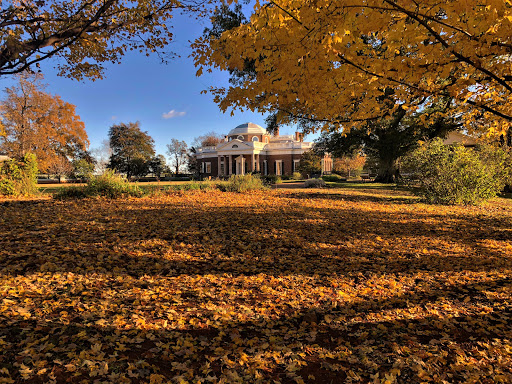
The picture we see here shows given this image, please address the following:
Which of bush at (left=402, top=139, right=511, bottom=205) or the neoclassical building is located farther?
the neoclassical building

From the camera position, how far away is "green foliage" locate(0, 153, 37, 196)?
34.3ft

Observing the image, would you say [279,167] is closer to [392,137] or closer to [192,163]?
[192,163]

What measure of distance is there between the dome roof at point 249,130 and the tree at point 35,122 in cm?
2861

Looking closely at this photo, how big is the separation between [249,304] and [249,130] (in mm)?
53913

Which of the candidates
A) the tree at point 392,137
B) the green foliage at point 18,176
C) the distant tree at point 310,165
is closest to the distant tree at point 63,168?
the green foliage at point 18,176

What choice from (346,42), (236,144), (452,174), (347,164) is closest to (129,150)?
(236,144)

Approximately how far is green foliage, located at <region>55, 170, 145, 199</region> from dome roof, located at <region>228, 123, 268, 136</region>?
45.7 meters

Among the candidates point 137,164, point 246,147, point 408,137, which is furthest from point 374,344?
point 137,164

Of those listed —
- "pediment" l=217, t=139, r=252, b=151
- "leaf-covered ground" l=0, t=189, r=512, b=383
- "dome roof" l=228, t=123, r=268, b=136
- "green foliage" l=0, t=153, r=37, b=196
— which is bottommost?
"leaf-covered ground" l=0, t=189, r=512, b=383

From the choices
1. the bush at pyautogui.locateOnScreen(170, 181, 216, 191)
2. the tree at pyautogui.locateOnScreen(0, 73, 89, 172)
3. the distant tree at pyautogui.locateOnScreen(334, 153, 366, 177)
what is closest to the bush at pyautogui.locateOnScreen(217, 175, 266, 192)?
the bush at pyautogui.locateOnScreen(170, 181, 216, 191)

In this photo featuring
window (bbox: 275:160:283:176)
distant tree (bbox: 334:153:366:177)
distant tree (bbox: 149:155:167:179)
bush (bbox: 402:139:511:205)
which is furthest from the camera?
distant tree (bbox: 149:155:167:179)

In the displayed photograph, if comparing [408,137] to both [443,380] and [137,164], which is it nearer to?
[443,380]

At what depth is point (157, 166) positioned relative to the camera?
183 ft

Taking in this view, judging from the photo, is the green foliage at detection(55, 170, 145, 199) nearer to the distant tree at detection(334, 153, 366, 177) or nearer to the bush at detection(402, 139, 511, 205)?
the bush at detection(402, 139, 511, 205)
